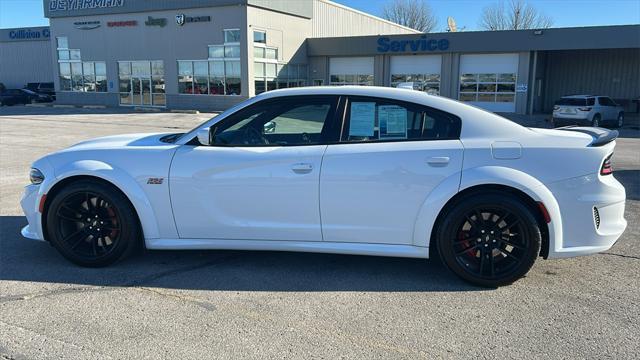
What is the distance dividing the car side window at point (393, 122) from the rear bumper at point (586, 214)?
966 mm

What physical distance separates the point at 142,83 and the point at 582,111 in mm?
26240

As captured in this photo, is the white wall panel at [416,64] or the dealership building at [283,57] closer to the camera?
the dealership building at [283,57]

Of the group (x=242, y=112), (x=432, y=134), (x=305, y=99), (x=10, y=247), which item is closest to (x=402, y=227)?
→ (x=432, y=134)

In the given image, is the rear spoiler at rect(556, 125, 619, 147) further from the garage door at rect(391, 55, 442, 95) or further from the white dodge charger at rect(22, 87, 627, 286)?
the garage door at rect(391, 55, 442, 95)

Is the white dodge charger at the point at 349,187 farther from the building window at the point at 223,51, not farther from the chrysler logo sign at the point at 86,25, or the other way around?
the chrysler logo sign at the point at 86,25

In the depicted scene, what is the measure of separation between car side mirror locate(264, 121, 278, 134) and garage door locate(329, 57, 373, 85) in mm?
31051

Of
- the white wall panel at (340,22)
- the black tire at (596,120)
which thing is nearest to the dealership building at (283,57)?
the white wall panel at (340,22)

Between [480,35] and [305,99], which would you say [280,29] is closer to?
[480,35]

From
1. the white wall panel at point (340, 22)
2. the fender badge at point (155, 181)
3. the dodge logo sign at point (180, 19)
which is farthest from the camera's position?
the white wall panel at point (340, 22)

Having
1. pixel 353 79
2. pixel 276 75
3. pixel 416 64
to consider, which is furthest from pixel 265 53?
pixel 416 64

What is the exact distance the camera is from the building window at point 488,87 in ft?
103

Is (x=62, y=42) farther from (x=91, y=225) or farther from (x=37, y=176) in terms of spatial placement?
(x=91, y=225)

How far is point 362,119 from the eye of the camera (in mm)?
4551

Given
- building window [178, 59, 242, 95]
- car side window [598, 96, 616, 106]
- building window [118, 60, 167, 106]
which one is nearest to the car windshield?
car side window [598, 96, 616, 106]
